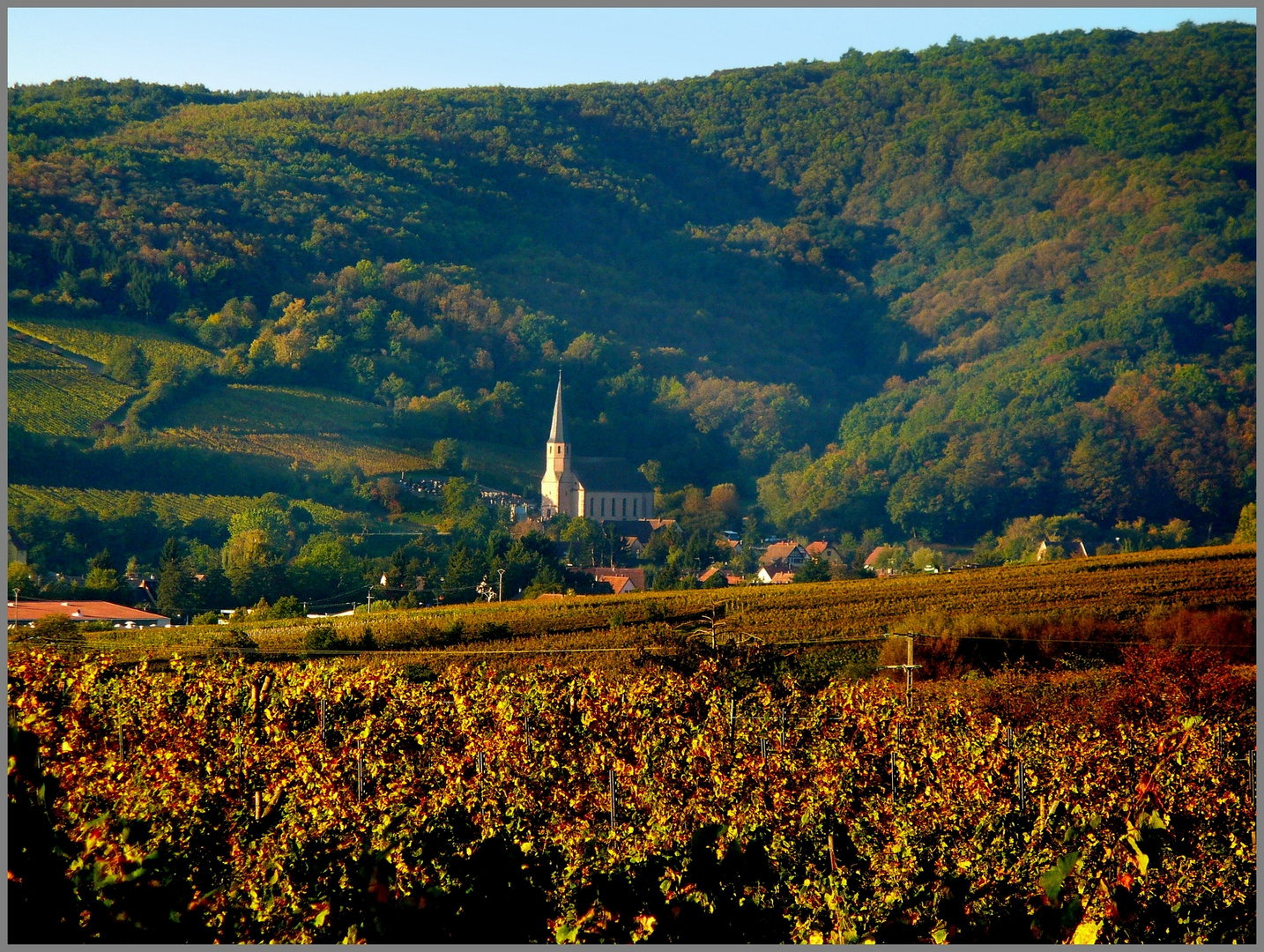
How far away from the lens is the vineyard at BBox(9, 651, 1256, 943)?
6836 mm

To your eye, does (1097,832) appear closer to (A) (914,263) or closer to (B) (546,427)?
(B) (546,427)

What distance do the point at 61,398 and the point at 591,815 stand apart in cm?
8513

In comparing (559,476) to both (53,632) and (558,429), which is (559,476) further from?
(53,632)

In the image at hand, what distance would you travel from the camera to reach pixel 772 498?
114m

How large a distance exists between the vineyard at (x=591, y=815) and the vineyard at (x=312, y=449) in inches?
3021

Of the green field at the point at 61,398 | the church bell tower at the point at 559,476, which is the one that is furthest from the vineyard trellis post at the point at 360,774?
the church bell tower at the point at 559,476

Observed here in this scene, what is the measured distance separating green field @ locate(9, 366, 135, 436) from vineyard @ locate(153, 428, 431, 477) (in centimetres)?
471

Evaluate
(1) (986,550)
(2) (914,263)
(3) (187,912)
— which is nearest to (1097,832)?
(3) (187,912)

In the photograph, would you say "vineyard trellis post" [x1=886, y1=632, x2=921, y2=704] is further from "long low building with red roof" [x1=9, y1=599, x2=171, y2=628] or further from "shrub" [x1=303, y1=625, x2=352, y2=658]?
"long low building with red roof" [x1=9, y1=599, x2=171, y2=628]

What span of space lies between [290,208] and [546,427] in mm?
51341

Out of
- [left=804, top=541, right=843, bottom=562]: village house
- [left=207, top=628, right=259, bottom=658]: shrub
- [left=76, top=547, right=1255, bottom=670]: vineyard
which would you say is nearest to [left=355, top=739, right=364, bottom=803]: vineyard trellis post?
[left=76, top=547, right=1255, bottom=670]: vineyard

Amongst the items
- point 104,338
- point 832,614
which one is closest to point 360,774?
point 832,614

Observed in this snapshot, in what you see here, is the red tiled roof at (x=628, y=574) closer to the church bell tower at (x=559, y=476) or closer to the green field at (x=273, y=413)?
the green field at (x=273, y=413)

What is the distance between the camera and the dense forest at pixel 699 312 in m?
111
